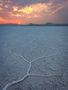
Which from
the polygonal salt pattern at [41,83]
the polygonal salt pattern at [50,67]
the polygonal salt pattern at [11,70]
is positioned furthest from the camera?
the polygonal salt pattern at [50,67]

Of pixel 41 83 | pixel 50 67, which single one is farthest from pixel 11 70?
pixel 41 83

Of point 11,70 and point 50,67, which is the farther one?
point 50,67

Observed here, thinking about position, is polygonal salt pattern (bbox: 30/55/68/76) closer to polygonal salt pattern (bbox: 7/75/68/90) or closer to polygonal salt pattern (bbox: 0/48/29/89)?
polygonal salt pattern (bbox: 0/48/29/89)

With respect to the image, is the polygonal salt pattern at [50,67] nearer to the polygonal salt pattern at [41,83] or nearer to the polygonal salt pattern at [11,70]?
the polygonal salt pattern at [11,70]

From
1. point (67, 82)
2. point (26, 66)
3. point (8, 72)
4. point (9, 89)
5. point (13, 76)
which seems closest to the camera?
point (9, 89)

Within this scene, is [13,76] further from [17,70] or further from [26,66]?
[26,66]

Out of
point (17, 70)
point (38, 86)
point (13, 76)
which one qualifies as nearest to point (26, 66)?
point (17, 70)

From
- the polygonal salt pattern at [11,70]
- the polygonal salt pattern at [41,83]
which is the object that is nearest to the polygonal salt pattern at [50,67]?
the polygonal salt pattern at [11,70]

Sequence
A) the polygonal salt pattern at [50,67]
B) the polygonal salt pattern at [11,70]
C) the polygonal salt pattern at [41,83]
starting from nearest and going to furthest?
the polygonal salt pattern at [41,83], the polygonal salt pattern at [11,70], the polygonal salt pattern at [50,67]

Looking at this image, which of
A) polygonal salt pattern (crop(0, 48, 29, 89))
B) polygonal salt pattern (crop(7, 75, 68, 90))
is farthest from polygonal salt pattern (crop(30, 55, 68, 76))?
polygonal salt pattern (crop(7, 75, 68, 90))

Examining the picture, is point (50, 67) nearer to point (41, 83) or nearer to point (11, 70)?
point (11, 70)

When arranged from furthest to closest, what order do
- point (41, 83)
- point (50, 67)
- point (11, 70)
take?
point (50, 67), point (11, 70), point (41, 83)
